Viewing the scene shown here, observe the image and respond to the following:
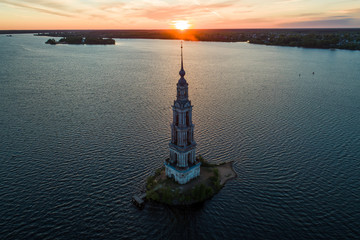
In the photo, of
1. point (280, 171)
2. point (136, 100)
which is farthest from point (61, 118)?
point (280, 171)

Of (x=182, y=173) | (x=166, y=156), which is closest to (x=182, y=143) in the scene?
(x=182, y=173)

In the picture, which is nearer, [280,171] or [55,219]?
[55,219]

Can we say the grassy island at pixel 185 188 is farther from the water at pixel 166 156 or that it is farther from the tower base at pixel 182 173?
the water at pixel 166 156

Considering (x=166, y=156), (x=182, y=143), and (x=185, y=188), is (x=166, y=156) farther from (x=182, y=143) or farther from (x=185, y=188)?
(x=182, y=143)

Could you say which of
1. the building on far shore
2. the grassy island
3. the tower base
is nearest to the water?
the grassy island

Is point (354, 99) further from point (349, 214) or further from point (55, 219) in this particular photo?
point (55, 219)
